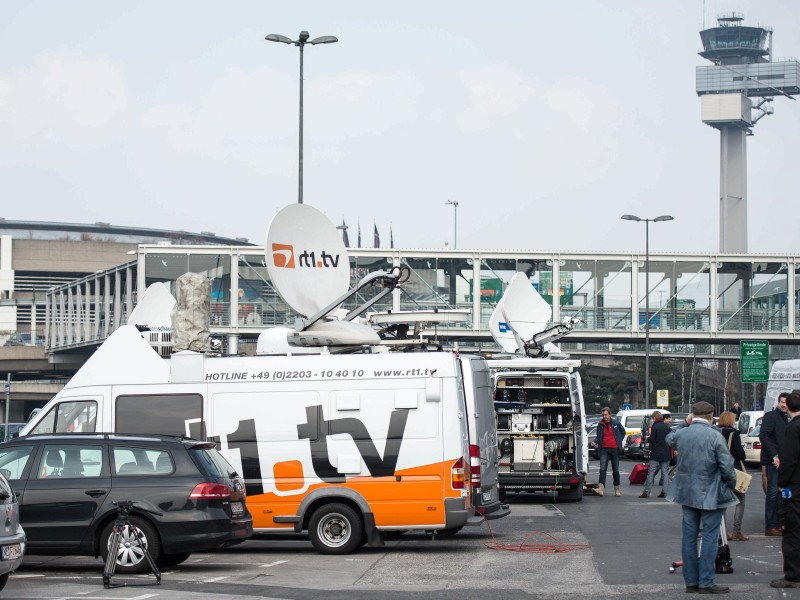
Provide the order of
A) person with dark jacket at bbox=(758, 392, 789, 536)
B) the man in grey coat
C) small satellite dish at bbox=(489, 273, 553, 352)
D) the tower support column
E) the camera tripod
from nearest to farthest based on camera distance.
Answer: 1. the man in grey coat
2. the camera tripod
3. person with dark jacket at bbox=(758, 392, 789, 536)
4. small satellite dish at bbox=(489, 273, 553, 352)
5. the tower support column

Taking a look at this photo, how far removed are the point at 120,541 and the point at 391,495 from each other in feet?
11.1

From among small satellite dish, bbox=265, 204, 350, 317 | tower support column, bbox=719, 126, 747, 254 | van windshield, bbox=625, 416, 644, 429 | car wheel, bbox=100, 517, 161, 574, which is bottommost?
van windshield, bbox=625, 416, 644, 429

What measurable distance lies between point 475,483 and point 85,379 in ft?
16.2

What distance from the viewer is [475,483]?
1585cm

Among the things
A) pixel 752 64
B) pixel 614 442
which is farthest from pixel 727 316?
pixel 752 64

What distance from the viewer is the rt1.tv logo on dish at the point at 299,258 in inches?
728

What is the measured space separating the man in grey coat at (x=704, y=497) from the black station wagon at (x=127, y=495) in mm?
4704

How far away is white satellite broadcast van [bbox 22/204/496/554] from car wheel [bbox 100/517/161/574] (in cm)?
225

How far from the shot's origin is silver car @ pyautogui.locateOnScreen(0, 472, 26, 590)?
11.1 metres

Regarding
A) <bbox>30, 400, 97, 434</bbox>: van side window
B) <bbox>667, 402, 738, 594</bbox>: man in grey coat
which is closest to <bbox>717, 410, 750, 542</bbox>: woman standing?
<bbox>667, 402, 738, 594</bbox>: man in grey coat

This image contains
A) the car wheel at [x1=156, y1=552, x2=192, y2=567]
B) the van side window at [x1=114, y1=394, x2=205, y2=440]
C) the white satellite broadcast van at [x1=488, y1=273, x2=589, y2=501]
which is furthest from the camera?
the white satellite broadcast van at [x1=488, y1=273, x2=589, y2=501]

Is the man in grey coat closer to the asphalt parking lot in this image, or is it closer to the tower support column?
the asphalt parking lot

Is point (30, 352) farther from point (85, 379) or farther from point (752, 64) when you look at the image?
point (752, 64)

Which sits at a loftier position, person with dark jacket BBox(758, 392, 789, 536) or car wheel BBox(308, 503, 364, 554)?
person with dark jacket BBox(758, 392, 789, 536)
